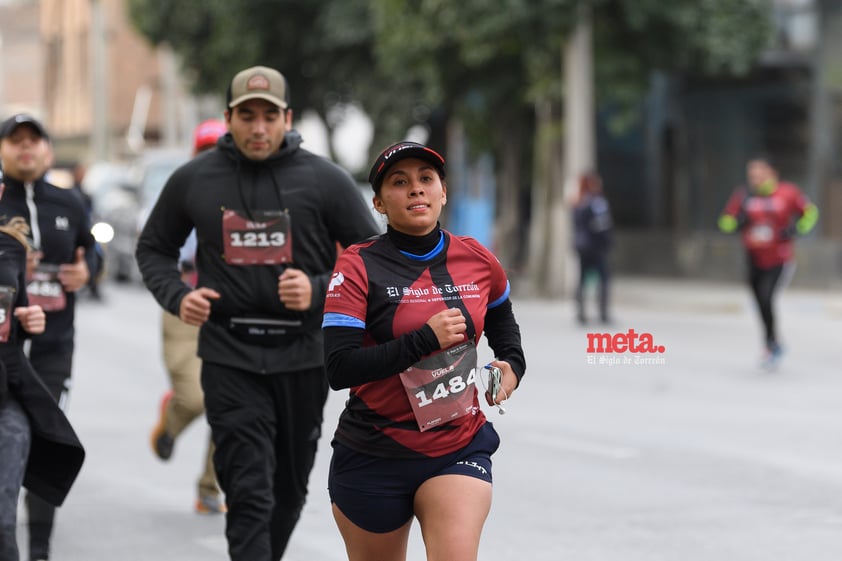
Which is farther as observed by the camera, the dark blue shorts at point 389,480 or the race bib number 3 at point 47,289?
the race bib number 3 at point 47,289

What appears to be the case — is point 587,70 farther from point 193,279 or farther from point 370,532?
point 370,532

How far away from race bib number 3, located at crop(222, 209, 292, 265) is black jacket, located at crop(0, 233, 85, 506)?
79 centimetres

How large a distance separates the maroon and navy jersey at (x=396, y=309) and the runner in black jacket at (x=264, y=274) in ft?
4.52

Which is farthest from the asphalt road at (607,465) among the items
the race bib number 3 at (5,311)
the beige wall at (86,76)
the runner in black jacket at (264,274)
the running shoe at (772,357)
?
the beige wall at (86,76)

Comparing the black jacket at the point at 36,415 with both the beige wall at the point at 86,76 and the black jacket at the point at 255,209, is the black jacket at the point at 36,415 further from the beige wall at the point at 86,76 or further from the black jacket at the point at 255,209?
the beige wall at the point at 86,76

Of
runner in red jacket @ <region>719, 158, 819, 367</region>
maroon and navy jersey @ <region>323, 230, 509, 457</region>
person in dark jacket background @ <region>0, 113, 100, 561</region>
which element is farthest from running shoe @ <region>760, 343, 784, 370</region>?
maroon and navy jersey @ <region>323, 230, 509, 457</region>

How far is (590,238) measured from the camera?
65.5 feet

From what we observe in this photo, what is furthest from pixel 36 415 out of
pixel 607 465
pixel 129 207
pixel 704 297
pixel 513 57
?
pixel 129 207

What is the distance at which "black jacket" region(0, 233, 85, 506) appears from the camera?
18.0 ft

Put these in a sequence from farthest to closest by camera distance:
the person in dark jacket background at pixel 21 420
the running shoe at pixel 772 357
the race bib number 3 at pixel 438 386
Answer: the running shoe at pixel 772 357
the person in dark jacket background at pixel 21 420
the race bib number 3 at pixel 438 386

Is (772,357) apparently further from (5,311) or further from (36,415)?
(5,311)

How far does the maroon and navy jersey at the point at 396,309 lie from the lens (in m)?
4.54

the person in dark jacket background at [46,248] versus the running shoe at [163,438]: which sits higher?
the person in dark jacket background at [46,248]

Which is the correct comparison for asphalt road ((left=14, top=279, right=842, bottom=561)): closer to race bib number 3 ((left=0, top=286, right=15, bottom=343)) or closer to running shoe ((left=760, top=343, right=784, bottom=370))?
running shoe ((left=760, top=343, right=784, bottom=370))
